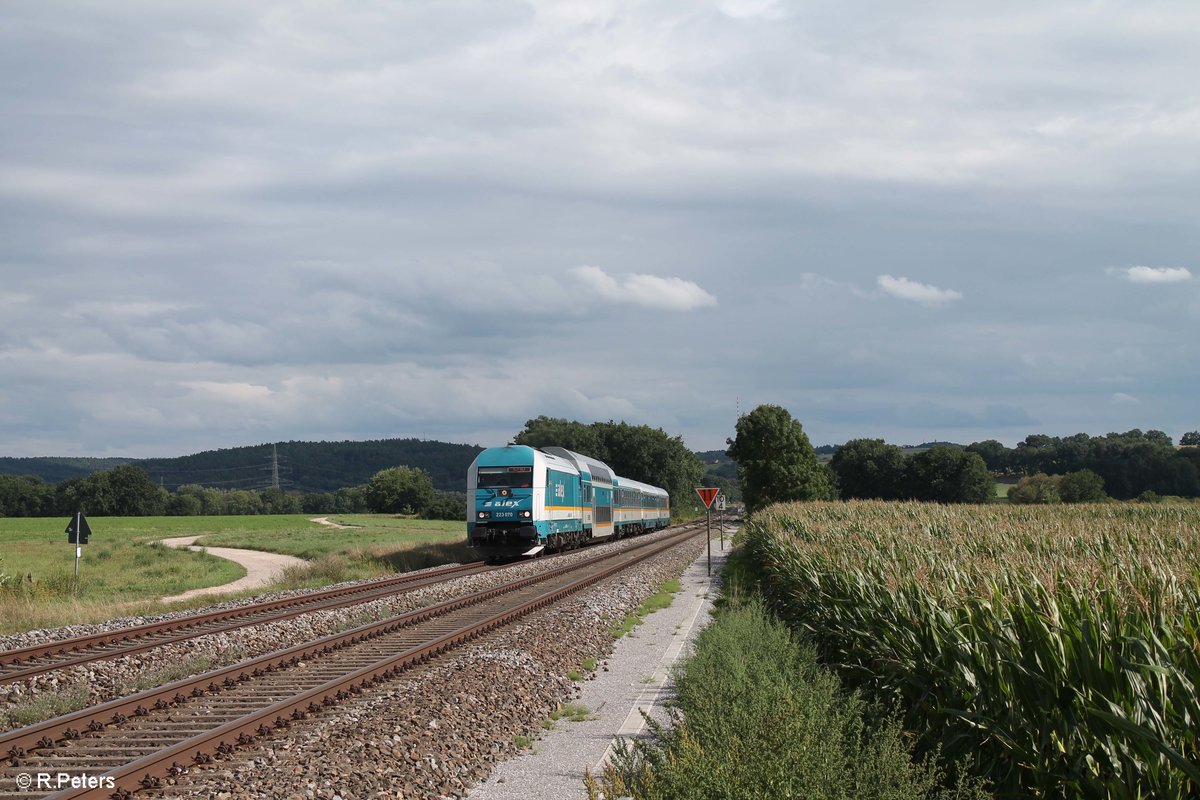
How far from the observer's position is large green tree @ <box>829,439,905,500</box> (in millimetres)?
107500

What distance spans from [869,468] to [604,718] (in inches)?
4112

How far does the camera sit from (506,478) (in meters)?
31.9

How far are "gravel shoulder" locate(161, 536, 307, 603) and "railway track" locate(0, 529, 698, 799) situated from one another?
12386 mm

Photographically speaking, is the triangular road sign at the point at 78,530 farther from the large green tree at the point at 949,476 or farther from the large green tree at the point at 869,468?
the large green tree at the point at 869,468

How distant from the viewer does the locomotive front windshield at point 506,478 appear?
3164cm

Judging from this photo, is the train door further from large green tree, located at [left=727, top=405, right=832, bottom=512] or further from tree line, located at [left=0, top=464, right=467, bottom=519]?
tree line, located at [left=0, top=464, right=467, bottom=519]

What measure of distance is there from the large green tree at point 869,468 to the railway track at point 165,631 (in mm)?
89242

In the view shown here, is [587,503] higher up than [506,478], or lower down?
lower down

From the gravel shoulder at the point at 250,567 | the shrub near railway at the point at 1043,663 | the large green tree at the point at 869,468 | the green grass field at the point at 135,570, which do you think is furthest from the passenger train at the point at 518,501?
the large green tree at the point at 869,468

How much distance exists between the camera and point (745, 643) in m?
11.0

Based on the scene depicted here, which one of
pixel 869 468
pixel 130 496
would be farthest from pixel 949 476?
pixel 130 496

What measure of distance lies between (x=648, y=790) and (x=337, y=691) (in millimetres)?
5753

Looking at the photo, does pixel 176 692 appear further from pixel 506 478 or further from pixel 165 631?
pixel 506 478

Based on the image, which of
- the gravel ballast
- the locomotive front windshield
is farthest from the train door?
the gravel ballast
